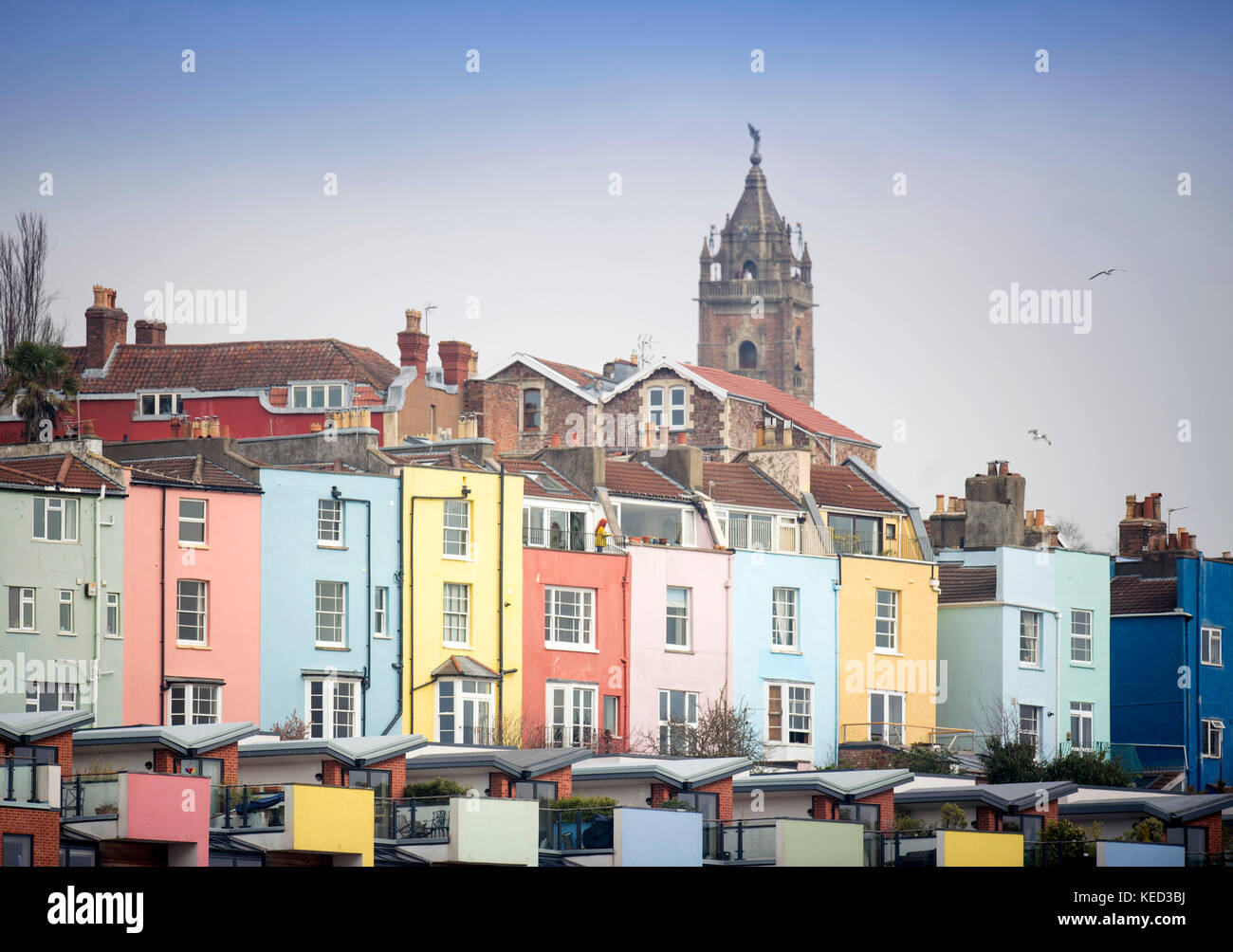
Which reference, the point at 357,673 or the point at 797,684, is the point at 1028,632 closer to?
the point at 797,684

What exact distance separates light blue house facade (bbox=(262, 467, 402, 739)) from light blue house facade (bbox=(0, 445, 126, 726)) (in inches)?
176

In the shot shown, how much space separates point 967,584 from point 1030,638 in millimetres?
2647

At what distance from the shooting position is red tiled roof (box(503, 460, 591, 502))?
251 feet

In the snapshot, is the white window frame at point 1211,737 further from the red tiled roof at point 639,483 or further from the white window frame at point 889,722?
the red tiled roof at point 639,483

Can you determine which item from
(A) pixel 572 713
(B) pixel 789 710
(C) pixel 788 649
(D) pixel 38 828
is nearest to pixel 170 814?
(D) pixel 38 828

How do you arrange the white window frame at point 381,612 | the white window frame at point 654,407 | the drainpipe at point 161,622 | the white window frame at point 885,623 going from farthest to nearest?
1. the white window frame at point 654,407
2. the white window frame at point 885,623
3. the white window frame at point 381,612
4. the drainpipe at point 161,622

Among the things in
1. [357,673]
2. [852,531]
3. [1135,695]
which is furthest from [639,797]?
[1135,695]

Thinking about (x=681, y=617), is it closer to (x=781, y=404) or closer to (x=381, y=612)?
(x=381, y=612)

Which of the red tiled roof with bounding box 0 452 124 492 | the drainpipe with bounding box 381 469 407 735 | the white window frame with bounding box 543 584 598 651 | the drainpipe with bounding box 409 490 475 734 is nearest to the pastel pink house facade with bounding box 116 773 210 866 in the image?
the red tiled roof with bounding box 0 452 124 492

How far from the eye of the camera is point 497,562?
243 feet

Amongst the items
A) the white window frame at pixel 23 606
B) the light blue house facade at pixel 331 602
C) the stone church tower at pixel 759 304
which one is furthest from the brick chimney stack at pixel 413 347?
the stone church tower at pixel 759 304

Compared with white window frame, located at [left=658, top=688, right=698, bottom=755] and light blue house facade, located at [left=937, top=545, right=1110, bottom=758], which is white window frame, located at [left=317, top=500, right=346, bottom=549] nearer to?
white window frame, located at [left=658, top=688, right=698, bottom=755]

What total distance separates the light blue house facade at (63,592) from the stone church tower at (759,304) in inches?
4242

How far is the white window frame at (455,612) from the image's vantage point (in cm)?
7288
